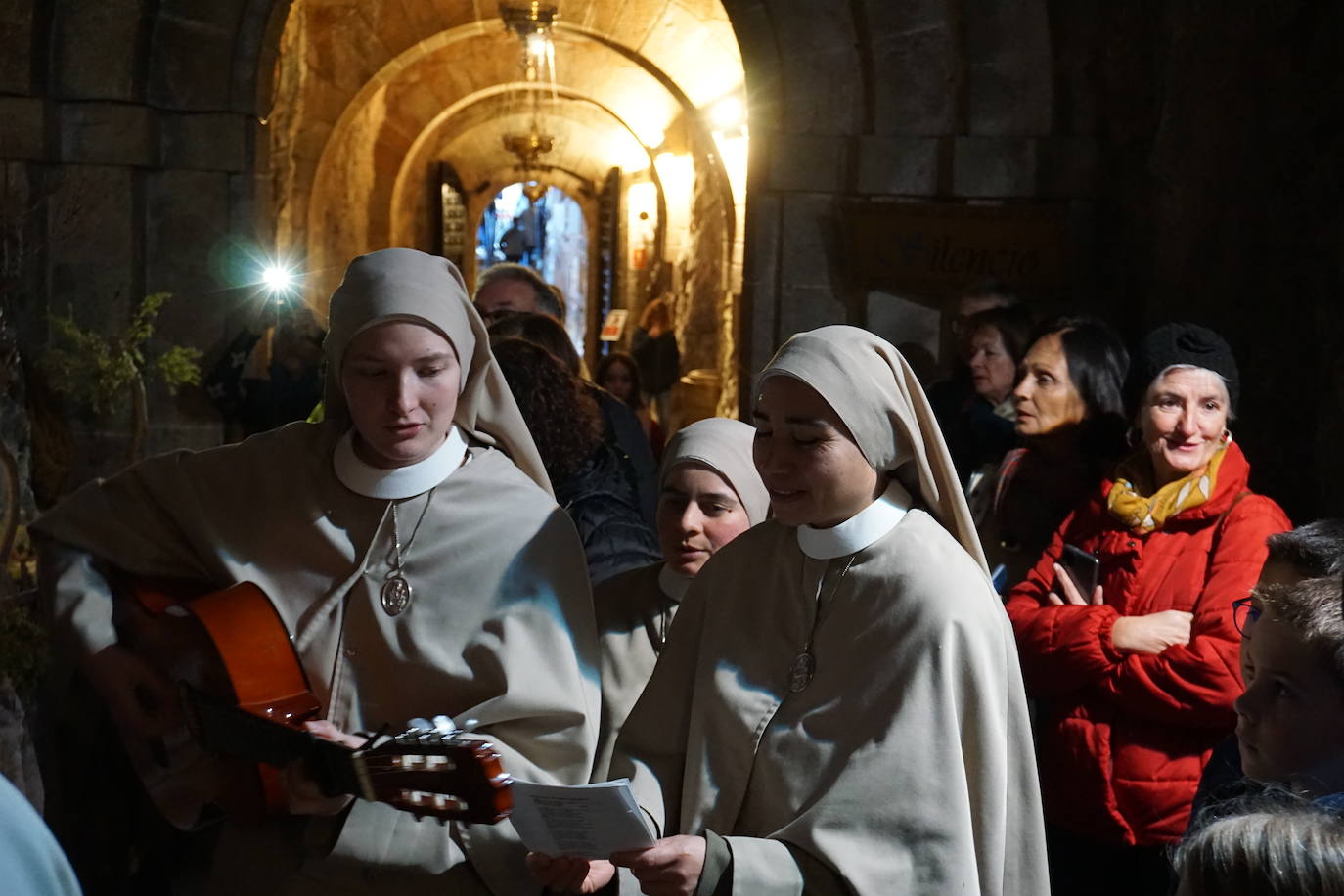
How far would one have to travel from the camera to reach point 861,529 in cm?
230

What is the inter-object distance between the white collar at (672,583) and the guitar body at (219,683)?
76cm

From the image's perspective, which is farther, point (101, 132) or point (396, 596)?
point (101, 132)

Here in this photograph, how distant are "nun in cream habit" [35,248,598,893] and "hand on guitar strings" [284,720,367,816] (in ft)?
0.25

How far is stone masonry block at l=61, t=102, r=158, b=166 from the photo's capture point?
22.1 ft

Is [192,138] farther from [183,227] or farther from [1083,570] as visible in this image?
[1083,570]

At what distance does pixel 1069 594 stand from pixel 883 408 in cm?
130

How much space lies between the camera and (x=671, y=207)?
1608cm

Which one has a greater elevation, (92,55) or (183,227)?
(92,55)

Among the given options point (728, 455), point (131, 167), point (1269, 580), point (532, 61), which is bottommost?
point (1269, 580)

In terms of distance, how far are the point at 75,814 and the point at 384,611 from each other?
103 cm

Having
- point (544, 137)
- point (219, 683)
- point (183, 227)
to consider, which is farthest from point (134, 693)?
point (544, 137)

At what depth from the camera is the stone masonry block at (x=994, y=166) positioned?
673 centimetres

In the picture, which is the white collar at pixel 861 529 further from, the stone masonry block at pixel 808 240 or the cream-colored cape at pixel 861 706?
the stone masonry block at pixel 808 240

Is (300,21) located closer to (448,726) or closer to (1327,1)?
(1327,1)
